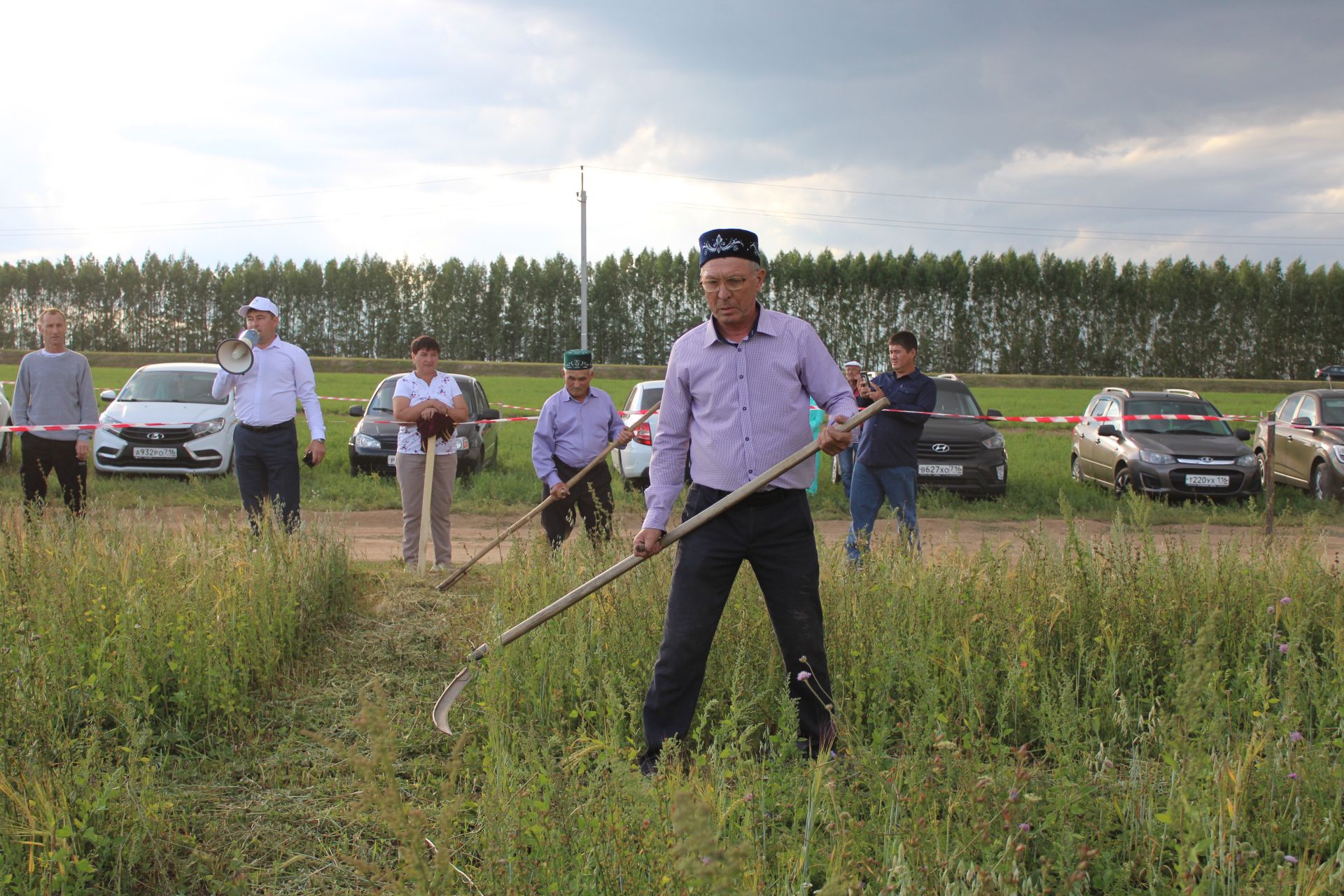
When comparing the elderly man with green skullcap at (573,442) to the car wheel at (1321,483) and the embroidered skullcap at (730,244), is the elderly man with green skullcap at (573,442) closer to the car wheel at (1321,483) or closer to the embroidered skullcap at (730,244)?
the embroidered skullcap at (730,244)

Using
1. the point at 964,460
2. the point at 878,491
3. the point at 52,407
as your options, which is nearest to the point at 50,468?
the point at 52,407

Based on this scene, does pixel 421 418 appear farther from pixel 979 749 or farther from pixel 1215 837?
pixel 1215 837

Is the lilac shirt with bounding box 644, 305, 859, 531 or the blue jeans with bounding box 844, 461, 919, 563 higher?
the lilac shirt with bounding box 644, 305, 859, 531

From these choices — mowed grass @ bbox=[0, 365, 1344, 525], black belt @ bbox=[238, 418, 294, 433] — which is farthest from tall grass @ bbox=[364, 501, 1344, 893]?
mowed grass @ bbox=[0, 365, 1344, 525]

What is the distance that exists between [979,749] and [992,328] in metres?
82.4

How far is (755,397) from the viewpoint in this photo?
3.94m

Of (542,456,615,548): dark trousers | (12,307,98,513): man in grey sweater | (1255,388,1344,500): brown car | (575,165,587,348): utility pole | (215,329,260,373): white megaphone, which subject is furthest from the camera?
(575,165,587,348): utility pole

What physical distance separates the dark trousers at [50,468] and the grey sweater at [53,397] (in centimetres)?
7

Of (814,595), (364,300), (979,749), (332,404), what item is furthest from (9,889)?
(364,300)

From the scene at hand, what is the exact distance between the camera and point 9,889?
9.57 ft

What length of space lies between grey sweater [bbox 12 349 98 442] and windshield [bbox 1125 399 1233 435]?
13.3 m

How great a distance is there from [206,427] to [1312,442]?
1547 cm

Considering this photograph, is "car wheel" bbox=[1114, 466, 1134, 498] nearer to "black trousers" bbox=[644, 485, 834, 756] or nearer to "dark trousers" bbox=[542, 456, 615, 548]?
"dark trousers" bbox=[542, 456, 615, 548]

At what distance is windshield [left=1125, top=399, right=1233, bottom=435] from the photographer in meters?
14.9
